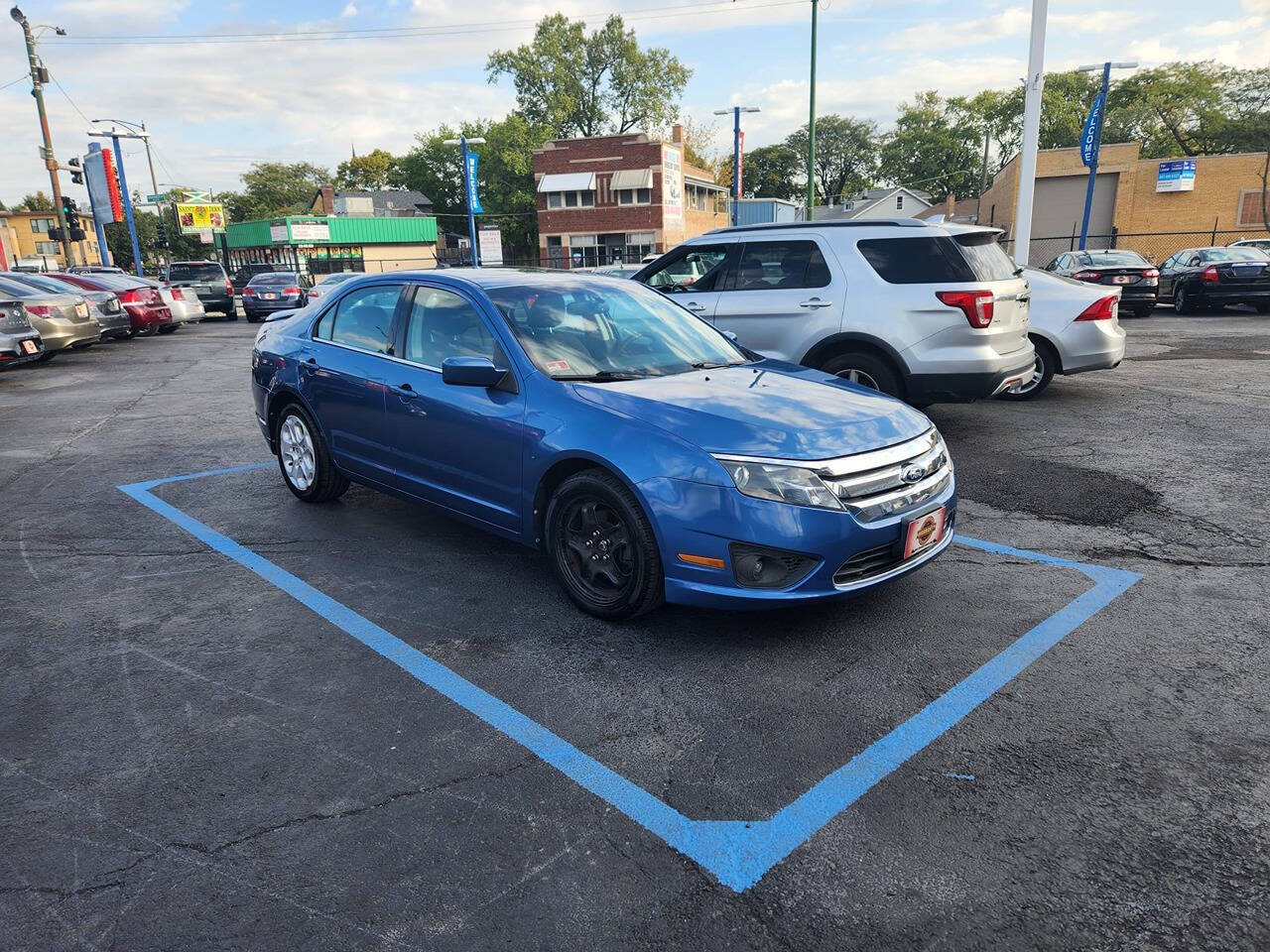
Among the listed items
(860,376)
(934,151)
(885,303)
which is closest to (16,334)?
(860,376)

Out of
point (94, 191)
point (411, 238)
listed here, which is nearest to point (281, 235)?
point (411, 238)

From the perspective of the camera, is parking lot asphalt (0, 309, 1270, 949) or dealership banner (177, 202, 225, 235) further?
dealership banner (177, 202, 225, 235)

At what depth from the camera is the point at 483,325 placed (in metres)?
4.46

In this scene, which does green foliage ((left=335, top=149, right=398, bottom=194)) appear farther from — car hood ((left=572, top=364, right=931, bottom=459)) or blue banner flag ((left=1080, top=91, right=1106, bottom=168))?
car hood ((left=572, top=364, right=931, bottom=459))

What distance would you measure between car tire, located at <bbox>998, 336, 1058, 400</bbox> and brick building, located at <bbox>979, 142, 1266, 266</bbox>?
31.4 metres

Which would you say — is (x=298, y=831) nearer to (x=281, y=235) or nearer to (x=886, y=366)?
(x=886, y=366)

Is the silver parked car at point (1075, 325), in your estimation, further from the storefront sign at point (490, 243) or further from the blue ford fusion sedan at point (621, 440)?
the storefront sign at point (490, 243)

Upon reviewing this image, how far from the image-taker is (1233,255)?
18.3m

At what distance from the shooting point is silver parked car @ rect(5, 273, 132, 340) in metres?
16.2

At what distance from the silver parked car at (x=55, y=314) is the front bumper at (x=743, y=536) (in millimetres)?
14738

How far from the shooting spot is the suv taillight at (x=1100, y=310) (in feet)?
29.0

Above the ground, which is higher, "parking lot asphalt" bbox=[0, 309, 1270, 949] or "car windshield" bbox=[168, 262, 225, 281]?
"car windshield" bbox=[168, 262, 225, 281]

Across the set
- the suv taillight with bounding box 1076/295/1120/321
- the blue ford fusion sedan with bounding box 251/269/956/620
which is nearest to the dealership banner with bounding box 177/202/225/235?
the suv taillight with bounding box 1076/295/1120/321

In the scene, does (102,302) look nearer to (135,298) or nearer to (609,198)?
(135,298)
